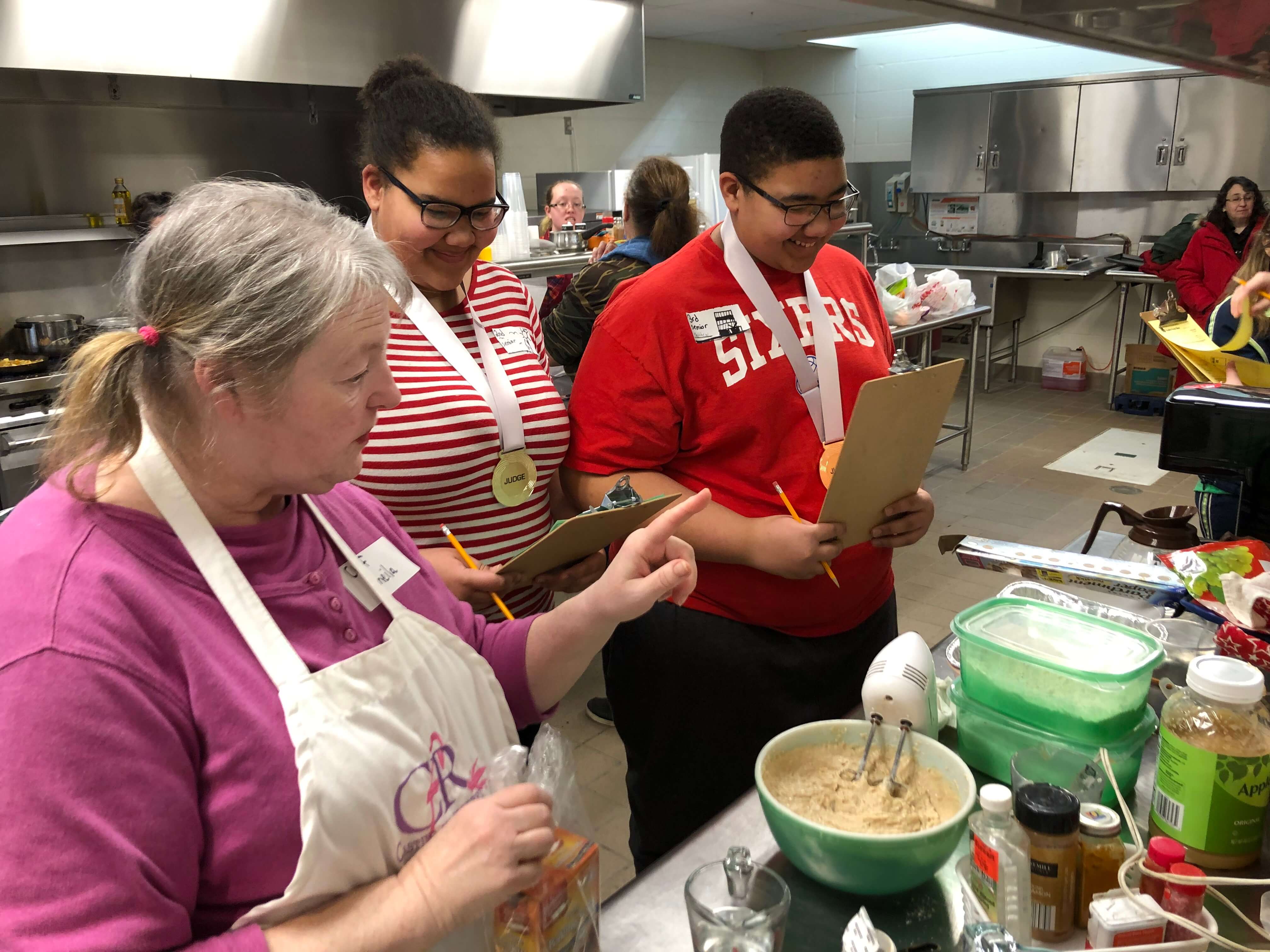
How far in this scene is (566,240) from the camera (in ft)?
17.2

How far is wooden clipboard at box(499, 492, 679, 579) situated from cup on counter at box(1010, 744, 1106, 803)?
547 millimetres

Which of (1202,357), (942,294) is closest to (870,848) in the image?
(1202,357)

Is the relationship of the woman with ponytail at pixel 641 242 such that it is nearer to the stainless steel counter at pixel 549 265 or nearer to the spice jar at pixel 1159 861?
the stainless steel counter at pixel 549 265

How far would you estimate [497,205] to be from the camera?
56.2 inches

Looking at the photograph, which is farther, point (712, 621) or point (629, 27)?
point (629, 27)

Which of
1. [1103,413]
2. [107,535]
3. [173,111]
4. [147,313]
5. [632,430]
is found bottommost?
[1103,413]

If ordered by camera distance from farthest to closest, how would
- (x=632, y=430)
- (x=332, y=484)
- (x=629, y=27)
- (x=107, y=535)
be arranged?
(x=629, y=27)
(x=632, y=430)
(x=332, y=484)
(x=107, y=535)

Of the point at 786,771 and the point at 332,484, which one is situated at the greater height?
the point at 332,484

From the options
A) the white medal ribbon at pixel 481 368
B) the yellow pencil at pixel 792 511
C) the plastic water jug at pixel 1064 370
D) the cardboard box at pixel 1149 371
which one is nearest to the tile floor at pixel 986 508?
the plastic water jug at pixel 1064 370

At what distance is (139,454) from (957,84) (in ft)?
28.6

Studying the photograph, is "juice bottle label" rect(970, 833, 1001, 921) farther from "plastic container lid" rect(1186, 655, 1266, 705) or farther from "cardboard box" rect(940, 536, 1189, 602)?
"cardboard box" rect(940, 536, 1189, 602)

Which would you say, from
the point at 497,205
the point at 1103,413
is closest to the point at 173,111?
the point at 497,205

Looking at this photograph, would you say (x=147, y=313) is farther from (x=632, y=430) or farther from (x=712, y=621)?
(x=712, y=621)

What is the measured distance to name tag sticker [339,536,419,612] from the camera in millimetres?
963
